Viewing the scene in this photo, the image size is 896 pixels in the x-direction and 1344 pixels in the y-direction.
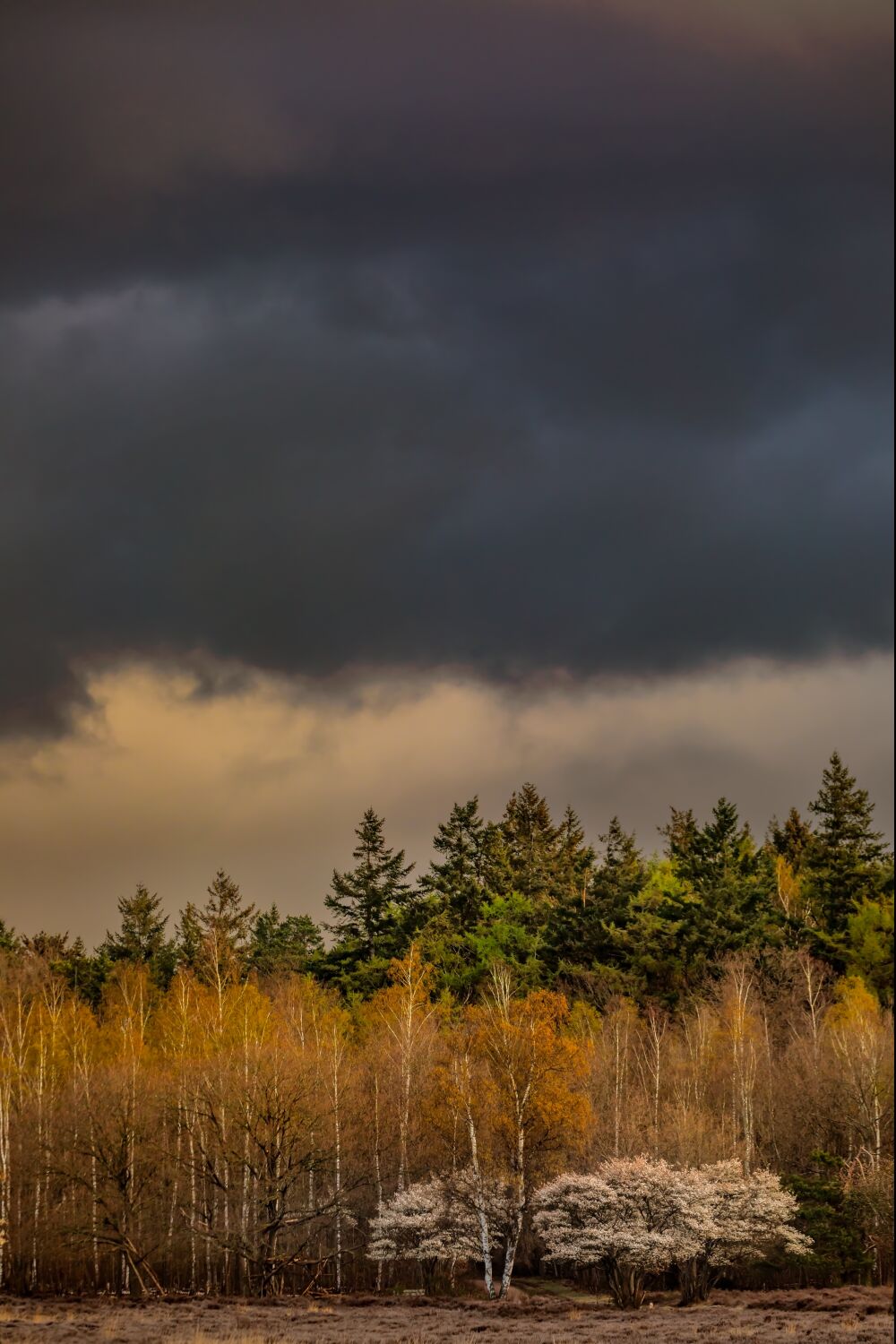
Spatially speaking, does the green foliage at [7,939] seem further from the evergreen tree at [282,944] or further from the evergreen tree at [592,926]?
the evergreen tree at [592,926]

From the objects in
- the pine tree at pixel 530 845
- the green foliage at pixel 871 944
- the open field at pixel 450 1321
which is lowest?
the open field at pixel 450 1321

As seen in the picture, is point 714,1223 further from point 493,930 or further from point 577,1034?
point 493,930

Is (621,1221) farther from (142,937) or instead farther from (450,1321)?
(142,937)

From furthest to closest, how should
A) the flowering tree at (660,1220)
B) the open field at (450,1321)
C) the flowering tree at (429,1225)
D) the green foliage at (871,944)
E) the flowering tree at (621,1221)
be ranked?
the green foliage at (871,944), the flowering tree at (429,1225), the flowering tree at (660,1220), the flowering tree at (621,1221), the open field at (450,1321)

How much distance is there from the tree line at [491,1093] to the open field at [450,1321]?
2.39 metres

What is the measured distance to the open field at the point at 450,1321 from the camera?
33.6 meters

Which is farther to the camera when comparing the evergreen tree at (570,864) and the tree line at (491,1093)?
the evergreen tree at (570,864)

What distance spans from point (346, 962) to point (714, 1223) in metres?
43.5

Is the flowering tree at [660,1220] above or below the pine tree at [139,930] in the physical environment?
below

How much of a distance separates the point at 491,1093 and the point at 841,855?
104ft

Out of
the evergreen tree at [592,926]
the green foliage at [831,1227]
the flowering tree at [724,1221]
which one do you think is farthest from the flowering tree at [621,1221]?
the evergreen tree at [592,926]

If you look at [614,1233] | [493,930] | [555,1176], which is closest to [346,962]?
[493,930]

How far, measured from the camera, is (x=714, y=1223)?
4272 centimetres

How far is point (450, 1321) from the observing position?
38.8 metres
